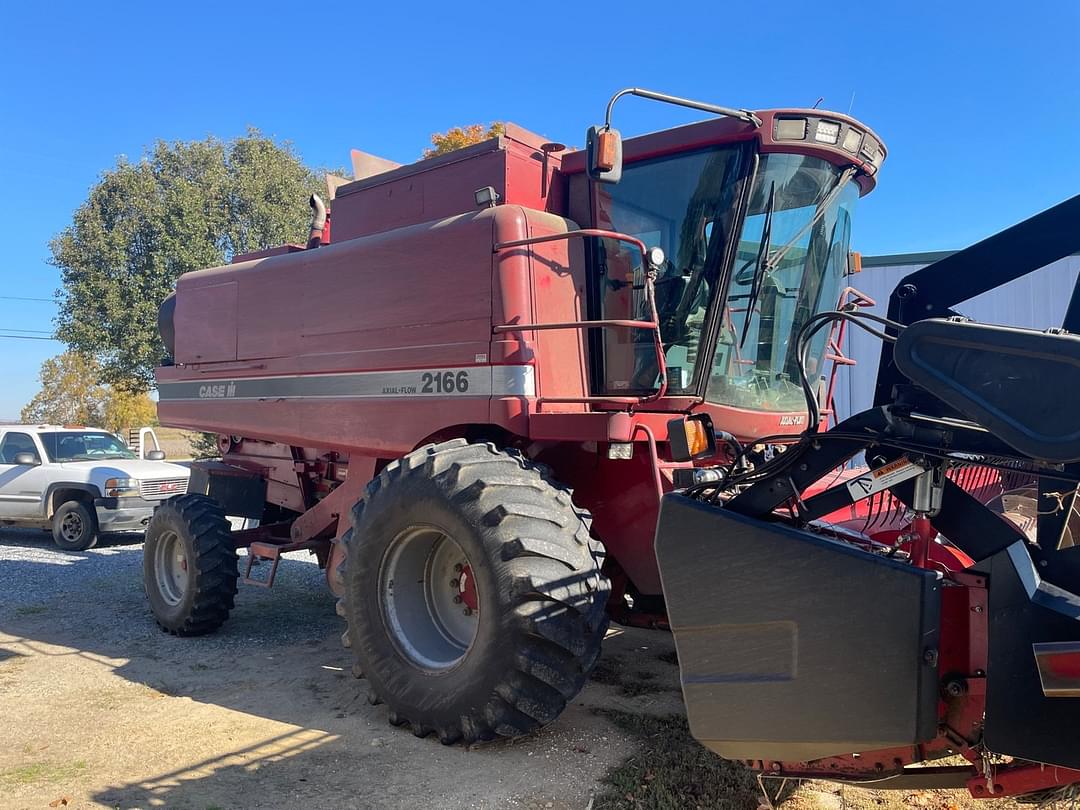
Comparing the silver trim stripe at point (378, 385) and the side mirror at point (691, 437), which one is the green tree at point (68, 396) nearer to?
the silver trim stripe at point (378, 385)

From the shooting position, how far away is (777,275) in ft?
15.1

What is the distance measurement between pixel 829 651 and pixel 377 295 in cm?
350

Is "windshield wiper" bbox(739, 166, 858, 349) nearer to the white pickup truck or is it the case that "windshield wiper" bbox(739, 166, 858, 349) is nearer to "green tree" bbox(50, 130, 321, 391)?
the white pickup truck

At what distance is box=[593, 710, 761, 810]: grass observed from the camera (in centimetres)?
326

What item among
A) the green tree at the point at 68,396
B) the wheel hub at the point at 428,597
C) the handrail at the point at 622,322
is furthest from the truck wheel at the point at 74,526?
the green tree at the point at 68,396

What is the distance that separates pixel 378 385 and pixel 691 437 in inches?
83.0

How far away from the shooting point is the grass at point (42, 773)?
368 cm

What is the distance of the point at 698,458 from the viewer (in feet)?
13.5

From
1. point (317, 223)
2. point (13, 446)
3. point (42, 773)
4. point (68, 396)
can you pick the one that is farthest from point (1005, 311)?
point (68, 396)

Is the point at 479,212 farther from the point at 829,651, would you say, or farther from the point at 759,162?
the point at 829,651

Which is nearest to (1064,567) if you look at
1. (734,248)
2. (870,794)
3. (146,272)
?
(870,794)

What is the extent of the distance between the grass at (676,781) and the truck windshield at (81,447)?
1024 centimetres

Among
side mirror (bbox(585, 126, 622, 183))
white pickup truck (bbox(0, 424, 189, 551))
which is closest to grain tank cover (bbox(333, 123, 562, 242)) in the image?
side mirror (bbox(585, 126, 622, 183))

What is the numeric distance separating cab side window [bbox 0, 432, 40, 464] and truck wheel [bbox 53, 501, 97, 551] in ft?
3.61
